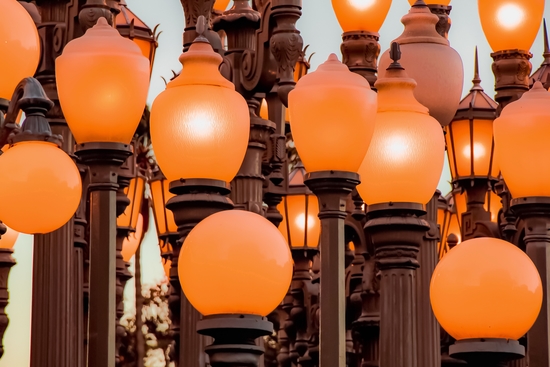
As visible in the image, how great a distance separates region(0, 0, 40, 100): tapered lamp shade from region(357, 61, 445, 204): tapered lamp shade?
160cm

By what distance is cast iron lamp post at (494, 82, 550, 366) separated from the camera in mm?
7832

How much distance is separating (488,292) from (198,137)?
140 centimetres

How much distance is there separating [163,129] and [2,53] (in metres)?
0.84

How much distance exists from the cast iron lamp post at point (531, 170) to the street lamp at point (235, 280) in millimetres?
1838

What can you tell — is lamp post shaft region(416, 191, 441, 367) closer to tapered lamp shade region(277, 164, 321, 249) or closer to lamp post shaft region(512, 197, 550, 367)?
lamp post shaft region(512, 197, 550, 367)

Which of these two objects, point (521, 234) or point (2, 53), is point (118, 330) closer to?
point (521, 234)

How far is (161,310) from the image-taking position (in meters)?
33.4

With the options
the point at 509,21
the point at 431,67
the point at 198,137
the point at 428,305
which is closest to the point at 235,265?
the point at 198,137

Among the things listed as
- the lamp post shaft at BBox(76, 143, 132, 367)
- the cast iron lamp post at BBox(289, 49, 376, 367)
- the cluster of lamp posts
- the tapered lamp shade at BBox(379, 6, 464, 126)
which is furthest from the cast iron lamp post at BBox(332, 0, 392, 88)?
the lamp post shaft at BBox(76, 143, 132, 367)

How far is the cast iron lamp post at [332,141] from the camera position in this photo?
7.32 meters

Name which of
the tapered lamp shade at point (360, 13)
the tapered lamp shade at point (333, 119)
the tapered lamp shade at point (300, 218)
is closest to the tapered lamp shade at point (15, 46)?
the tapered lamp shade at point (333, 119)

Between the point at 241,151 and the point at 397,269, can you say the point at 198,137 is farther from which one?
the point at 397,269

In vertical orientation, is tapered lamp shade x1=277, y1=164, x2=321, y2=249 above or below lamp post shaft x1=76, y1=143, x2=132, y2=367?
above

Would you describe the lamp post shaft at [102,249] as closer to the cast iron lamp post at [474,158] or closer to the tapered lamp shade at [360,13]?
the tapered lamp shade at [360,13]
